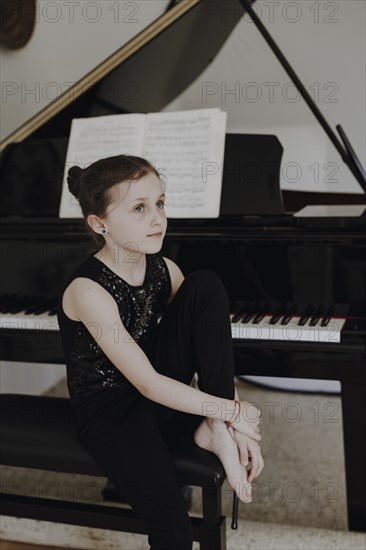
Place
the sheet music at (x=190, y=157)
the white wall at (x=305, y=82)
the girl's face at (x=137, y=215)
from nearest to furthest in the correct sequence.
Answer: the girl's face at (x=137, y=215), the sheet music at (x=190, y=157), the white wall at (x=305, y=82)

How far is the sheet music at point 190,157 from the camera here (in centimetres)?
201

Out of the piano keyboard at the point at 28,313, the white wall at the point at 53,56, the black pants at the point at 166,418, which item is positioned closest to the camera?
the black pants at the point at 166,418

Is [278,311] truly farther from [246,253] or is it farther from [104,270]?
[104,270]

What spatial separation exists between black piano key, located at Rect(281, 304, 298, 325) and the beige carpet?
0.63m

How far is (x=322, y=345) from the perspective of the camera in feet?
5.50

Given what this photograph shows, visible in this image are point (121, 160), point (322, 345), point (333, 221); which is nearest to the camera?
point (121, 160)

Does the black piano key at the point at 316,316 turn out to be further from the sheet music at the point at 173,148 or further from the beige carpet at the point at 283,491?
the beige carpet at the point at 283,491

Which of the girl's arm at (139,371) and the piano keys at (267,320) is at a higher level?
the piano keys at (267,320)

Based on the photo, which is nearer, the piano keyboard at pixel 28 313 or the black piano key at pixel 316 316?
the black piano key at pixel 316 316

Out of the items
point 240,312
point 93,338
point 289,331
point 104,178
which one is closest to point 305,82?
point 240,312

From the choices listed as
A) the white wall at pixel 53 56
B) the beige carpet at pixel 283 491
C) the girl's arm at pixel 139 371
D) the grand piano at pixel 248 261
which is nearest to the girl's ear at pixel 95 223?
the girl's arm at pixel 139 371

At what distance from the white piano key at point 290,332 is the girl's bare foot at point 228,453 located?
33cm

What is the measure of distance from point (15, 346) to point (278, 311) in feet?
2.53

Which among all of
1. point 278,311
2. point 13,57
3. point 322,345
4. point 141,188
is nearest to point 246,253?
point 278,311
